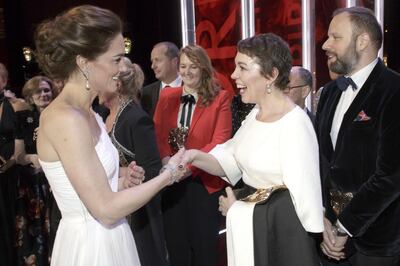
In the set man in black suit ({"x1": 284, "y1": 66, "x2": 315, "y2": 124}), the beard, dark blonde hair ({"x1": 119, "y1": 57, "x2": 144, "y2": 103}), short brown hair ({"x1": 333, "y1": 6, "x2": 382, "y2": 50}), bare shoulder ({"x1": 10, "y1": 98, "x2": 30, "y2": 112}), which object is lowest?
bare shoulder ({"x1": 10, "y1": 98, "x2": 30, "y2": 112})

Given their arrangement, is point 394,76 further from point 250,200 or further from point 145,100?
point 145,100

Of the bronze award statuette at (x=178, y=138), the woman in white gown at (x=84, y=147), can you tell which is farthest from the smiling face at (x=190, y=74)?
the woman in white gown at (x=84, y=147)

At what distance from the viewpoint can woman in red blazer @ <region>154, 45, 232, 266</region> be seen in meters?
3.51

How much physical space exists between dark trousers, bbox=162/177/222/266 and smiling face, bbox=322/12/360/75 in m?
1.56

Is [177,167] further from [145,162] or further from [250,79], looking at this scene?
[145,162]

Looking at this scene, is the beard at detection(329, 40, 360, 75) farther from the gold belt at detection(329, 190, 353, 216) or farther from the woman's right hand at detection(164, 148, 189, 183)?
the woman's right hand at detection(164, 148, 189, 183)

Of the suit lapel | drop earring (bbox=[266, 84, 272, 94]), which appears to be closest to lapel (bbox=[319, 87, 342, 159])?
the suit lapel

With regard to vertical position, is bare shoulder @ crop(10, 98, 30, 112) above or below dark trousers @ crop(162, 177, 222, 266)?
above

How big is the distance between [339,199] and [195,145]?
1.43m

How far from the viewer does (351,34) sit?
2.28 meters

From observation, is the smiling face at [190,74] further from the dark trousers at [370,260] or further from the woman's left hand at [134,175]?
the dark trousers at [370,260]

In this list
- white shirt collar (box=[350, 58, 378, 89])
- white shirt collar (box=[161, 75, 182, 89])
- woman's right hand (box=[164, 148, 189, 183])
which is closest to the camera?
woman's right hand (box=[164, 148, 189, 183])

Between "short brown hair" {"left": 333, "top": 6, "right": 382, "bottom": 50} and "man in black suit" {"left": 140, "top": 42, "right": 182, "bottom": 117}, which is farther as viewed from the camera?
"man in black suit" {"left": 140, "top": 42, "right": 182, "bottom": 117}

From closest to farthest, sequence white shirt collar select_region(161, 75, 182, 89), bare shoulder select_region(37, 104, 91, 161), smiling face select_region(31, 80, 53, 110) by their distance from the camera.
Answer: bare shoulder select_region(37, 104, 91, 161)
smiling face select_region(31, 80, 53, 110)
white shirt collar select_region(161, 75, 182, 89)
